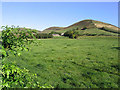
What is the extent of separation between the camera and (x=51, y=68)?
46.8 ft

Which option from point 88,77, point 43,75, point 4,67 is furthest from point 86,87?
point 4,67

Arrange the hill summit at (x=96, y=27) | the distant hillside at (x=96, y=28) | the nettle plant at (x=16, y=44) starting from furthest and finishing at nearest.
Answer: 1. the hill summit at (x=96, y=27)
2. the distant hillside at (x=96, y=28)
3. the nettle plant at (x=16, y=44)

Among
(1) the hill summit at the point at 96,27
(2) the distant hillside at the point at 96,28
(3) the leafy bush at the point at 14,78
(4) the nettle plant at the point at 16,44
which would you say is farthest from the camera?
(1) the hill summit at the point at 96,27

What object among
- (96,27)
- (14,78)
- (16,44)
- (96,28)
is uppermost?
(96,27)

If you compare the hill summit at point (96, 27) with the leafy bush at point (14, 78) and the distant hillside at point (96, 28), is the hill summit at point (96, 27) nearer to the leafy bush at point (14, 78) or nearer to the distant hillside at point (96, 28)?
the distant hillside at point (96, 28)

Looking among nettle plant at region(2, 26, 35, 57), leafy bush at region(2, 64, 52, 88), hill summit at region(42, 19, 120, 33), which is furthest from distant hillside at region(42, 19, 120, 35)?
leafy bush at region(2, 64, 52, 88)

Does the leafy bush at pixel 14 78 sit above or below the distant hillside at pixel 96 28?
below

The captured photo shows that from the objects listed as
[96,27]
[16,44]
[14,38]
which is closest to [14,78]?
[16,44]

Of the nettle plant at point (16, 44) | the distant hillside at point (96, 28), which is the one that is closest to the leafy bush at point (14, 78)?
the nettle plant at point (16, 44)

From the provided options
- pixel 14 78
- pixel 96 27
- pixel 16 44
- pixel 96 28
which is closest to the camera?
pixel 14 78

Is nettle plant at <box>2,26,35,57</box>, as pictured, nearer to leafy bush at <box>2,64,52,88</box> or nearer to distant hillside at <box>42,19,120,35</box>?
leafy bush at <box>2,64,52,88</box>

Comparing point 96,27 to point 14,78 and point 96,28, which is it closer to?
point 96,28

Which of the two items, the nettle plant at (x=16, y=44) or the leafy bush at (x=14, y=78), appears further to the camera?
the nettle plant at (x=16, y=44)

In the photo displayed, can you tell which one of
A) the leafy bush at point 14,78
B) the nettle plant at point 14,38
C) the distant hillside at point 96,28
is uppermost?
the distant hillside at point 96,28
